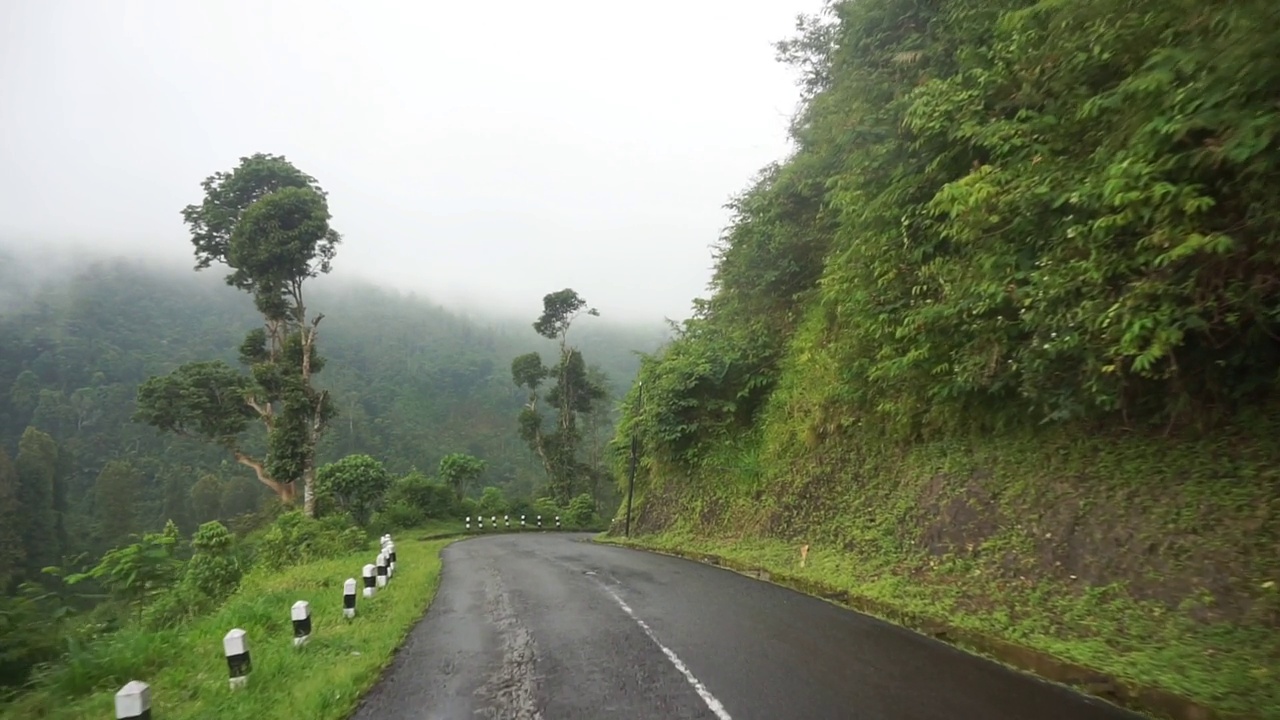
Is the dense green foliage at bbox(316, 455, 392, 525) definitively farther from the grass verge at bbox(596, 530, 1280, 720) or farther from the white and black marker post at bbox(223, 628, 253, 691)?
the grass verge at bbox(596, 530, 1280, 720)

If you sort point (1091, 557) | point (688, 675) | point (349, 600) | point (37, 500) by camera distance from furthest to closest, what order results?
point (37, 500), point (349, 600), point (1091, 557), point (688, 675)

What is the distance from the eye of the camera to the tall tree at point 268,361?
24.8m

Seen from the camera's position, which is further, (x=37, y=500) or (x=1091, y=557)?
(x=37, y=500)

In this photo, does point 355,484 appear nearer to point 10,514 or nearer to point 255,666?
point 10,514

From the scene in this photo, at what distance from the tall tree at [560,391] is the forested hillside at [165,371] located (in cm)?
1033

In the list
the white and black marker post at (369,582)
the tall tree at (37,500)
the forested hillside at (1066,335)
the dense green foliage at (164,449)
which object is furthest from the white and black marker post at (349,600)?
the tall tree at (37,500)

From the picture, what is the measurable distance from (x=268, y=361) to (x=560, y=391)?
22501mm

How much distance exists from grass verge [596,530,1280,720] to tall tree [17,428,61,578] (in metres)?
A: 35.5

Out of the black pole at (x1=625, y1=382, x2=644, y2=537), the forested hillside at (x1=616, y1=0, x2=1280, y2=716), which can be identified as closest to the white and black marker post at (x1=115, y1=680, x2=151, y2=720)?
the forested hillside at (x1=616, y1=0, x2=1280, y2=716)

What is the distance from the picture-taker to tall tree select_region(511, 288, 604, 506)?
1815 inches

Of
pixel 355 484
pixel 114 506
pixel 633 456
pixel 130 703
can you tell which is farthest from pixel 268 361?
pixel 130 703

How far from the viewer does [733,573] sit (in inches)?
551

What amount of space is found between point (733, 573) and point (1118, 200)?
10.4 meters

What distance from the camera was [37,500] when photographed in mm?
30547
